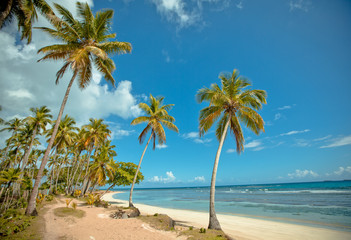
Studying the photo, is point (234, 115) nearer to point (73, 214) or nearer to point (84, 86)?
point (84, 86)

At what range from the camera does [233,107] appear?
35.3ft

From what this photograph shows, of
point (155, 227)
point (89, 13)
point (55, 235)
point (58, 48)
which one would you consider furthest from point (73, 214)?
point (89, 13)

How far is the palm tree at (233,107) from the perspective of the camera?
1038cm

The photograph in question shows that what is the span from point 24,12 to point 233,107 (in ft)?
42.6

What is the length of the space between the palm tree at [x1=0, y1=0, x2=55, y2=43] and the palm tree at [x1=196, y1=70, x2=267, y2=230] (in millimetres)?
10404

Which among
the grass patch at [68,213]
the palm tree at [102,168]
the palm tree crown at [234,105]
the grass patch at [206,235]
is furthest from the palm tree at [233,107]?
the palm tree at [102,168]

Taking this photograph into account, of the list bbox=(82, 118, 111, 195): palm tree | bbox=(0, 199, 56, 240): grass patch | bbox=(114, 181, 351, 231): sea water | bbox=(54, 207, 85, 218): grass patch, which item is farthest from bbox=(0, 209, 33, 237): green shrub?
bbox=(114, 181, 351, 231): sea water

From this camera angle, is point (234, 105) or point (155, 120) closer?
point (234, 105)

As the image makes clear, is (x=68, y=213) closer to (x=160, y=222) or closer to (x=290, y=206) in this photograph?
(x=160, y=222)

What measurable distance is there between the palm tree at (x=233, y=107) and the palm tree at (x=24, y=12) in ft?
34.1

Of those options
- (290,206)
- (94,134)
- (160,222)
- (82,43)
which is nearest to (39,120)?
(94,134)

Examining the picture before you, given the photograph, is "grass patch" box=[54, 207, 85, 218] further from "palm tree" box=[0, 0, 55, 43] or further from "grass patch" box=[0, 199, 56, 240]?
"palm tree" box=[0, 0, 55, 43]

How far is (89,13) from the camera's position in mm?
11094

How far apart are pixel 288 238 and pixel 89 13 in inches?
758
